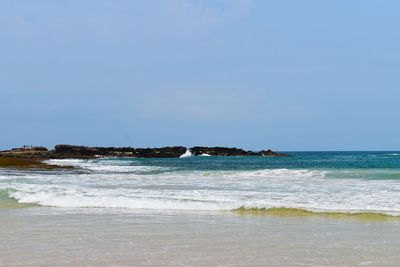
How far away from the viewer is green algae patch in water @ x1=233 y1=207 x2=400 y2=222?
11.7 meters

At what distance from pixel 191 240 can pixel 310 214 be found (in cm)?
427

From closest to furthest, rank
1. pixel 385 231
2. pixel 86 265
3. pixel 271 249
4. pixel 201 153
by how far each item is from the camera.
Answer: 1. pixel 86 265
2. pixel 271 249
3. pixel 385 231
4. pixel 201 153

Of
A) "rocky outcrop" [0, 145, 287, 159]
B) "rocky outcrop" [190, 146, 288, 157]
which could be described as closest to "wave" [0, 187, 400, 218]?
"rocky outcrop" [0, 145, 287, 159]

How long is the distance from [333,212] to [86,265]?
22.5ft

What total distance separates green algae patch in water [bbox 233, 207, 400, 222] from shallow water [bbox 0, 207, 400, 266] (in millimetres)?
451

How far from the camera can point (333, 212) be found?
12.3m

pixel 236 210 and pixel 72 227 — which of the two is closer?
pixel 72 227

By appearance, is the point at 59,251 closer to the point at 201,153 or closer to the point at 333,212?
the point at 333,212

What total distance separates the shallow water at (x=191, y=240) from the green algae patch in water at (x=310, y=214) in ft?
1.48

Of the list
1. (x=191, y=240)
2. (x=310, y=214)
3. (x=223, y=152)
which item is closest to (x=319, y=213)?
(x=310, y=214)

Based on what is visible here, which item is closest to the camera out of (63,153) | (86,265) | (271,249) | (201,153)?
(86,265)

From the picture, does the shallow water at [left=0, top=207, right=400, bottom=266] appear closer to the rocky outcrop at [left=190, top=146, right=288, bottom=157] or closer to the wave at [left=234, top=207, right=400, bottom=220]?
the wave at [left=234, top=207, right=400, bottom=220]

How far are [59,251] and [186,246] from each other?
1910mm

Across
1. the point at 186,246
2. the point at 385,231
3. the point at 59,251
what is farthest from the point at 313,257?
the point at 59,251
